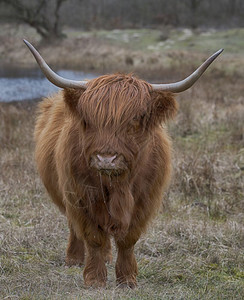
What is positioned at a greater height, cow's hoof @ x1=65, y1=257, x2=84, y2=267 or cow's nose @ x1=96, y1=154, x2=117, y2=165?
cow's nose @ x1=96, y1=154, x2=117, y2=165

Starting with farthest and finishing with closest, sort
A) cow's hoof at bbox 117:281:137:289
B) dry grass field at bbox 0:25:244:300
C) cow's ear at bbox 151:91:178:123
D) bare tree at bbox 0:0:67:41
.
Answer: bare tree at bbox 0:0:67:41 < cow's hoof at bbox 117:281:137:289 < dry grass field at bbox 0:25:244:300 < cow's ear at bbox 151:91:178:123

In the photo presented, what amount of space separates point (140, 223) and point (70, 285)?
71 centimetres

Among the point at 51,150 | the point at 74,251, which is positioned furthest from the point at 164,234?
the point at 51,150

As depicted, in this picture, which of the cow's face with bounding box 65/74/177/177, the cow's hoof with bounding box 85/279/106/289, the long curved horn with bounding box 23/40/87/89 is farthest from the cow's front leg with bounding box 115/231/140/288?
the long curved horn with bounding box 23/40/87/89

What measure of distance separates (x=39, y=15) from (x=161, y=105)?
24230 mm

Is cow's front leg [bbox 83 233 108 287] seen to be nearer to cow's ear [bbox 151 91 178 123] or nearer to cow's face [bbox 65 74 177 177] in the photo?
cow's face [bbox 65 74 177 177]

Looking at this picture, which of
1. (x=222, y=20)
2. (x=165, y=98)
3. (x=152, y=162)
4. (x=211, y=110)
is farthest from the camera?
(x=222, y=20)

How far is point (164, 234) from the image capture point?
466 centimetres

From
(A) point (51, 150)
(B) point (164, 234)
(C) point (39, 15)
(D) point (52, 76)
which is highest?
(C) point (39, 15)

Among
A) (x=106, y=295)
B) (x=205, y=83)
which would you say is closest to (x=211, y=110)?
(x=205, y=83)

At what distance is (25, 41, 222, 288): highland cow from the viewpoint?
299 cm

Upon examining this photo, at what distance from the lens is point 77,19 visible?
3409 centimetres

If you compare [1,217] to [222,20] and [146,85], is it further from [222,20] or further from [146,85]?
[222,20]

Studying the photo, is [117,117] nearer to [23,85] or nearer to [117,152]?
[117,152]
